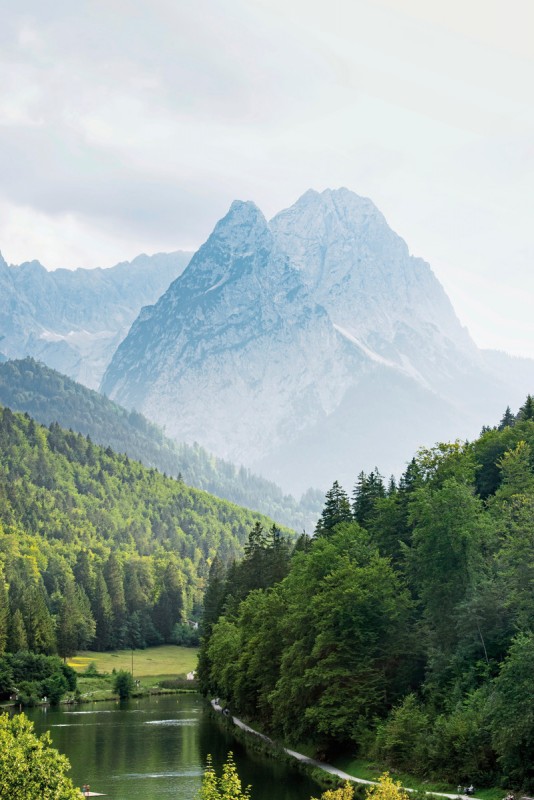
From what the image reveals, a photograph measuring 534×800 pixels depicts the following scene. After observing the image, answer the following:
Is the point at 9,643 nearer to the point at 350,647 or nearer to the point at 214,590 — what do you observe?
the point at 214,590

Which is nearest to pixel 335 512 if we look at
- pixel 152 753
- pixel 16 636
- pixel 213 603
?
pixel 152 753

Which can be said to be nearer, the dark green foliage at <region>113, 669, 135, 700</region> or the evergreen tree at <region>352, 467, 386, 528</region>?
the evergreen tree at <region>352, 467, 386, 528</region>

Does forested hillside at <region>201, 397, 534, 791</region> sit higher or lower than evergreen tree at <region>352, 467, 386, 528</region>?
lower

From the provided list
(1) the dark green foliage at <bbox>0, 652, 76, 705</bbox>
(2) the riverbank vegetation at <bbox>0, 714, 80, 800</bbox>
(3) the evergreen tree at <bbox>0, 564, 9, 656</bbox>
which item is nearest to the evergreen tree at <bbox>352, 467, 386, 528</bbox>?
(1) the dark green foliage at <bbox>0, 652, 76, 705</bbox>

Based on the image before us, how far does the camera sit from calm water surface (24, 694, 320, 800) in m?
83.7

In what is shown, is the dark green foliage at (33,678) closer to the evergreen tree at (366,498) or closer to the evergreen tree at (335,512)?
the evergreen tree at (335,512)

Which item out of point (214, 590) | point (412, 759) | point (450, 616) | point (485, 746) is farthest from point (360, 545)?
point (214, 590)

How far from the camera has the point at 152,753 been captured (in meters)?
105

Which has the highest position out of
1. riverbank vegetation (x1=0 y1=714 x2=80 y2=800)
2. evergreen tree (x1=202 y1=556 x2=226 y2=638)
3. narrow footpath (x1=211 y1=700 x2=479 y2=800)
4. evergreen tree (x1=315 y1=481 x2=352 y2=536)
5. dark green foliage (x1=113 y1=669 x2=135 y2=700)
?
evergreen tree (x1=315 y1=481 x2=352 y2=536)

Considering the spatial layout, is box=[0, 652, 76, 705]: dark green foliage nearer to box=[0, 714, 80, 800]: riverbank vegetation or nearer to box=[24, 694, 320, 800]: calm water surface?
box=[24, 694, 320, 800]: calm water surface

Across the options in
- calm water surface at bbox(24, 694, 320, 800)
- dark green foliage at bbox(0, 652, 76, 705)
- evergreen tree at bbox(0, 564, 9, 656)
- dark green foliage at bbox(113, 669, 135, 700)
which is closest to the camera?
calm water surface at bbox(24, 694, 320, 800)

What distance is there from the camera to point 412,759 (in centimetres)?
7669

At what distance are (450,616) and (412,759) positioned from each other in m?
12.5

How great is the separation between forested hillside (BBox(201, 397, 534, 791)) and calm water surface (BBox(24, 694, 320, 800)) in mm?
6123
